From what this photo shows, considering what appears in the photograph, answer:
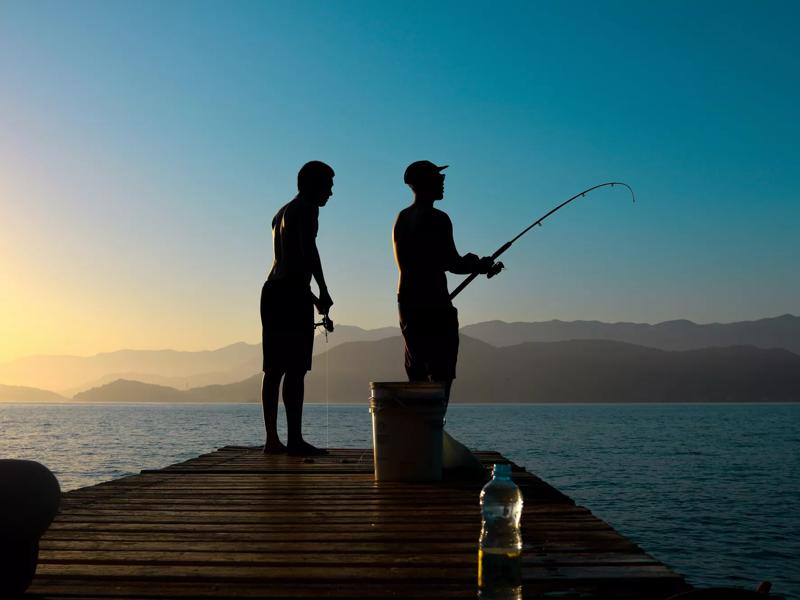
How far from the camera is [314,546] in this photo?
3615mm

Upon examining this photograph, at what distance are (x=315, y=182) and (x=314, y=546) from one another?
4626 millimetres

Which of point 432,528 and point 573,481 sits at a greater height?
point 432,528

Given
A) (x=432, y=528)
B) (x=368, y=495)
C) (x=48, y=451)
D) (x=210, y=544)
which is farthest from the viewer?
(x=48, y=451)

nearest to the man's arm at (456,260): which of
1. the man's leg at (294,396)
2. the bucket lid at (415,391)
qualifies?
the bucket lid at (415,391)

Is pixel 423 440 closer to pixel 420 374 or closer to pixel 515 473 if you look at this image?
pixel 420 374

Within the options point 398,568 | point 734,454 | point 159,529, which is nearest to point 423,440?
point 159,529

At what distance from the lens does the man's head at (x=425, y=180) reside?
261 inches

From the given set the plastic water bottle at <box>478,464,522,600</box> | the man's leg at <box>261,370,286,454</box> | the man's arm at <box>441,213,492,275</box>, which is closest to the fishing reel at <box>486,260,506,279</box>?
the man's arm at <box>441,213,492,275</box>

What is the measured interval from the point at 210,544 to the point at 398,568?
987 mm

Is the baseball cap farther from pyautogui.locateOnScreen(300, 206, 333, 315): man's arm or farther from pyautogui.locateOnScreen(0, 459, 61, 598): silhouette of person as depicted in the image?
pyautogui.locateOnScreen(0, 459, 61, 598): silhouette of person

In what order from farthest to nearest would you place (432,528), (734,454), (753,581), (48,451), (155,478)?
(734,454) → (48,451) → (753,581) → (155,478) → (432,528)

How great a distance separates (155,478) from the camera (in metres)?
6.47

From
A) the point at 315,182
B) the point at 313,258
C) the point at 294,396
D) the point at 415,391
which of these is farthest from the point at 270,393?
the point at 415,391

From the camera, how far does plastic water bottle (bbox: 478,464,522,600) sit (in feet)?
8.66
